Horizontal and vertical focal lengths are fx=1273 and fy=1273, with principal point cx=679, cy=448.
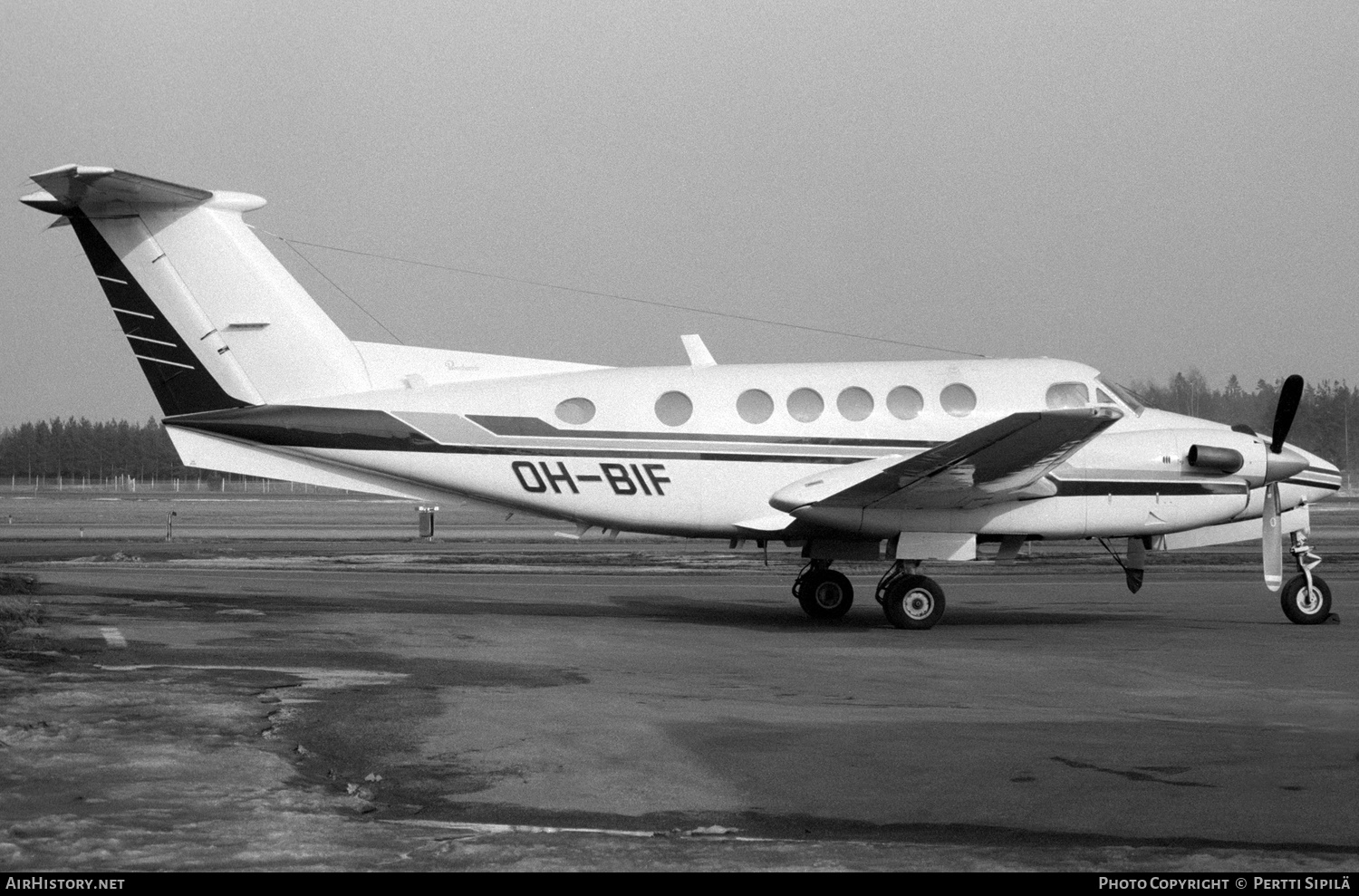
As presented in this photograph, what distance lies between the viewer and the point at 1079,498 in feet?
55.6

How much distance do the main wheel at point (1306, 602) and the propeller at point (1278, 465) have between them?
Answer: 8.9 inches

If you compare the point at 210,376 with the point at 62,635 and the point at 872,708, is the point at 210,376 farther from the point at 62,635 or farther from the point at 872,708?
the point at 872,708

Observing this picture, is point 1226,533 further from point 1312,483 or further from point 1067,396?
point 1067,396

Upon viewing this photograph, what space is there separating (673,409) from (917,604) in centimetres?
412

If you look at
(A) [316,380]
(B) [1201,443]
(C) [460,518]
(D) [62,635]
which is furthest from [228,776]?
(C) [460,518]

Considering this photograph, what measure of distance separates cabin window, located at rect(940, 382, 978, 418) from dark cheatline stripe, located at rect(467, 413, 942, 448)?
1.86 feet

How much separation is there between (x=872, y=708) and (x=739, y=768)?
8.42 ft

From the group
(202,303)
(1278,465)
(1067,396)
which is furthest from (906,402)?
(202,303)

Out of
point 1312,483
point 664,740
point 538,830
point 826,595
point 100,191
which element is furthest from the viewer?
point 826,595

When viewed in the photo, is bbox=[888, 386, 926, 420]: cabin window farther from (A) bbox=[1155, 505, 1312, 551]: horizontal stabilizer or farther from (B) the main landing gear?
(A) bbox=[1155, 505, 1312, 551]: horizontal stabilizer

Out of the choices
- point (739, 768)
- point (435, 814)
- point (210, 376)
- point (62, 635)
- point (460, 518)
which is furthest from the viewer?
point (460, 518)

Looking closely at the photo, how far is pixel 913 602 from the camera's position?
54.3ft

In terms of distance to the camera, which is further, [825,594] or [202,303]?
[825,594]

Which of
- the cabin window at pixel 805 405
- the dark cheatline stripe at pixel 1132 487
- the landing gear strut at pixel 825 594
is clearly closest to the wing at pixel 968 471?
the dark cheatline stripe at pixel 1132 487
